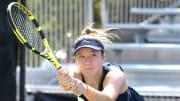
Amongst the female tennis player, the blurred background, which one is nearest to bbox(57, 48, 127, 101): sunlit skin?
the female tennis player

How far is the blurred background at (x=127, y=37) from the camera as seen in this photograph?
24.3 ft

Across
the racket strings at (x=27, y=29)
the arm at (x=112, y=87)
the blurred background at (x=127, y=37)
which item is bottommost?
the blurred background at (x=127, y=37)

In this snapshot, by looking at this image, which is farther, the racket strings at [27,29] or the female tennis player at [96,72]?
the racket strings at [27,29]

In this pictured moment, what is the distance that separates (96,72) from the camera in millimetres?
3578

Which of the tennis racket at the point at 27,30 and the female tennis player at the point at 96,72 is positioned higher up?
the tennis racket at the point at 27,30

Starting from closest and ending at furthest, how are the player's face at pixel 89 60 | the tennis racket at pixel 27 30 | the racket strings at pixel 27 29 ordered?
the tennis racket at pixel 27 30 → the player's face at pixel 89 60 → the racket strings at pixel 27 29

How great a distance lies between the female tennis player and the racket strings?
0.87 feet

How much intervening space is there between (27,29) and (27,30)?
0.02 meters

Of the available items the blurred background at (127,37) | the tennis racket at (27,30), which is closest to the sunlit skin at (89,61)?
the tennis racket at (27,30)

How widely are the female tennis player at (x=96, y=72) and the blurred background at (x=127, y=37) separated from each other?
10.1ft

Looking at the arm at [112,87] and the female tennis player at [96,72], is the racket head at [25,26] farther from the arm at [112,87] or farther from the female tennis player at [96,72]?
the arm at [112,87]

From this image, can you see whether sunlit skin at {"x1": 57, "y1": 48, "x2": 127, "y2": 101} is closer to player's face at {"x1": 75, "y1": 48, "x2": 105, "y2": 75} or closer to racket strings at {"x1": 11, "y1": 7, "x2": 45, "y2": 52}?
player's face at {"x1": 75, "y1": 48, "x2": 105, "y2": 75}

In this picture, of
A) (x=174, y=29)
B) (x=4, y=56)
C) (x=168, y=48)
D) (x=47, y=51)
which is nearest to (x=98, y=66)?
(x=47, y=51)

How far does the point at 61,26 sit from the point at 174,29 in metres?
1.71
